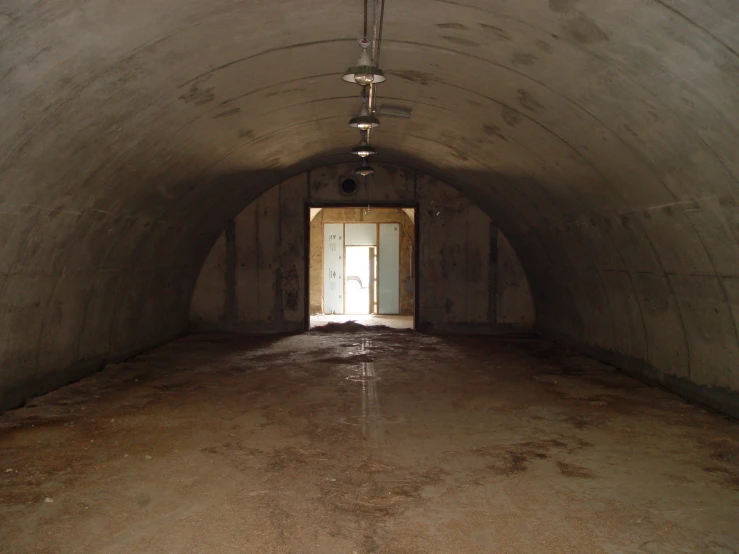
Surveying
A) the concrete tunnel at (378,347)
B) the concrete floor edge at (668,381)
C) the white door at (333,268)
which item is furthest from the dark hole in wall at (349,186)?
the white door at (333,268)

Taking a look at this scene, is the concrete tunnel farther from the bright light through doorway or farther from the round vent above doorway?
the bright light through doorway

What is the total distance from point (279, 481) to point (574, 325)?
6980mm

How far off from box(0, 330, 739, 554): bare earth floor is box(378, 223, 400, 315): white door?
9.10m

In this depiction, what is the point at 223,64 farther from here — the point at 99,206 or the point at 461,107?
the point at 461,107

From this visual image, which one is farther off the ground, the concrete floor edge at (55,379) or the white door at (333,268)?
the white door at (333,268)

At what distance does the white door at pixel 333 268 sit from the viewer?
17.1 m

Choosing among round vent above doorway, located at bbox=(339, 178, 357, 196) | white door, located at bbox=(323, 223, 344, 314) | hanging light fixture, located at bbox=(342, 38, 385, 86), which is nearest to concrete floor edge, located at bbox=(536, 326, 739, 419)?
hanging light fixture, located at bbox=(342, 38, 385, 86)

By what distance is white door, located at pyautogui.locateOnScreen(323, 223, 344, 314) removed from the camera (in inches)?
675

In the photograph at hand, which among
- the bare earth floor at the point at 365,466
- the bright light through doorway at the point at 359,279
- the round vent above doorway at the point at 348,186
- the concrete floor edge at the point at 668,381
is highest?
the round vent above doorway at the point at 348,186

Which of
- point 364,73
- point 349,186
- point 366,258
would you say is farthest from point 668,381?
point 366,258

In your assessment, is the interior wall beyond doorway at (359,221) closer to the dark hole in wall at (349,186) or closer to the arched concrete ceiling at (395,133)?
the dark hole in wall at (349,186)

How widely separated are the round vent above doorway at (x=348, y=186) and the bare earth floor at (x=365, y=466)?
5.14 metres

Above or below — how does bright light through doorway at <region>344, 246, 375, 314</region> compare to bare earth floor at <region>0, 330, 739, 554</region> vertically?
above

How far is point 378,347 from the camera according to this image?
10.5 m
